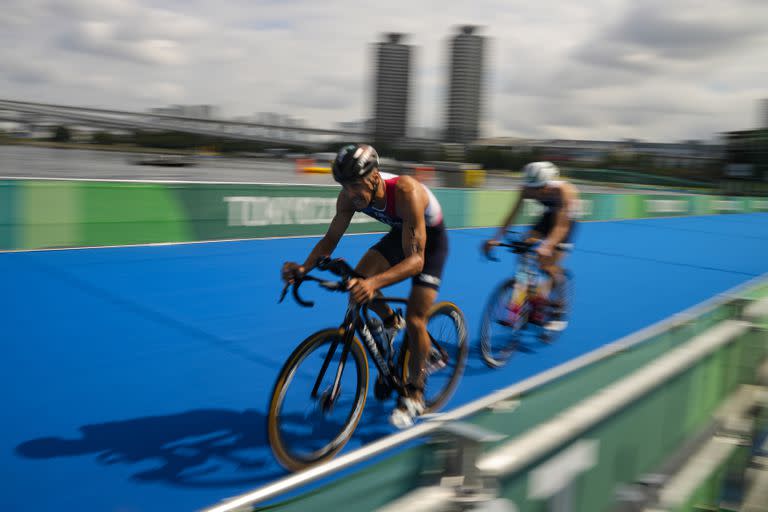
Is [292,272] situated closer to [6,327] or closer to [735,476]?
[735,476]

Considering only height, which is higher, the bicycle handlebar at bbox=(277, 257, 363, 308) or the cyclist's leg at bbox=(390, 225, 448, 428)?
the bicycle handlebar at bbox=(277, 257, 363, 308)

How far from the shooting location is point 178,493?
10.6 feet

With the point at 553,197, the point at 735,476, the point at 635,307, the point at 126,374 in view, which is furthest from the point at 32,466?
the point at 635,307

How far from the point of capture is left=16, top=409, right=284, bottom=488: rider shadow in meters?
3.43

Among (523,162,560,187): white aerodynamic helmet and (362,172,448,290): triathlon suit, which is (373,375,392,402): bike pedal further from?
(523,162,560,187): white aerodynamic helmet

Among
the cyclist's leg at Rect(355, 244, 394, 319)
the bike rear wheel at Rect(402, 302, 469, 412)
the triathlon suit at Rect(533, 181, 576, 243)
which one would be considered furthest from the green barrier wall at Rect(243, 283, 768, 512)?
the triathlon suit at Rect(533, 181, 576, 243)

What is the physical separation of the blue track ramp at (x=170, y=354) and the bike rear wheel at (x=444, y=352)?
17 centimetres

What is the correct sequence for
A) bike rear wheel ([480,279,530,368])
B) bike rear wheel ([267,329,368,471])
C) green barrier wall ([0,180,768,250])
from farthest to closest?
green barrier wall ([0,180,768,250])
bike rear wheel ([480,279,530,368])
bike rear wheel ([267,329,368,471])

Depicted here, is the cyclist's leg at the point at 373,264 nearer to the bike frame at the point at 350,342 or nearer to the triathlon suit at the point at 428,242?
the triathlon suit at the point at 428,242

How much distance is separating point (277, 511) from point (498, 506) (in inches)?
23.5

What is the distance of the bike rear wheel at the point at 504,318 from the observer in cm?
591

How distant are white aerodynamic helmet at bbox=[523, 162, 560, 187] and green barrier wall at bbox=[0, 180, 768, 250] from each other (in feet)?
2.44

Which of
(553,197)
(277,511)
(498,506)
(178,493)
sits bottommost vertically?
(178,493)

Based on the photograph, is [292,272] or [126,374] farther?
[126,374]
